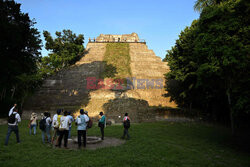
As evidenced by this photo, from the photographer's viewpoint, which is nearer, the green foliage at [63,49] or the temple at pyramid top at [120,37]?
the green foliage at [63,49]

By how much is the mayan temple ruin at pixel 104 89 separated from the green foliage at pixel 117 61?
49 cm

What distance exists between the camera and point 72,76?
38938mm

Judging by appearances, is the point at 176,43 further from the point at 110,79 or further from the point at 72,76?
the point at 72,76

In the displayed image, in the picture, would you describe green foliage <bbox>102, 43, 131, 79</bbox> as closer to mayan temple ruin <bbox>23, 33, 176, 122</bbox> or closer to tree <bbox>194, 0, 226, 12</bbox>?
mayan temple ruin <bbox>23, 33, 176, 122</bbox>

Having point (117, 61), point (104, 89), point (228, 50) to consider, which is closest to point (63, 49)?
point (117, 61)

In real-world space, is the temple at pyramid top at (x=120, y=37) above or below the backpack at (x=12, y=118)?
above

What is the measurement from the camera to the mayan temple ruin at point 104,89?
2817 cm

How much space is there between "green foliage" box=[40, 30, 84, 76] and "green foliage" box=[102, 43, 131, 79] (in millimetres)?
7992

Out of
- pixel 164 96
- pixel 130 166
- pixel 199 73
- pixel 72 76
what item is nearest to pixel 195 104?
pixel 164 96

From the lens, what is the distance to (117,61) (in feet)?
152

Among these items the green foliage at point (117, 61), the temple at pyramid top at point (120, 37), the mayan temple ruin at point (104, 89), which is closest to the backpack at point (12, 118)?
the mayan temple ruin at point (104, 89)

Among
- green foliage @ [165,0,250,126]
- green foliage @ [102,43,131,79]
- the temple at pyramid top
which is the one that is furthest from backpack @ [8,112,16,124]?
the temple at pyramid top

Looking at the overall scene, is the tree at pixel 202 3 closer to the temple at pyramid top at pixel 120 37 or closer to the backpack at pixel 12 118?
the backpack at pixel 12 118

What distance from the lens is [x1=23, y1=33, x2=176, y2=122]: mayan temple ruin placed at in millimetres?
28172
